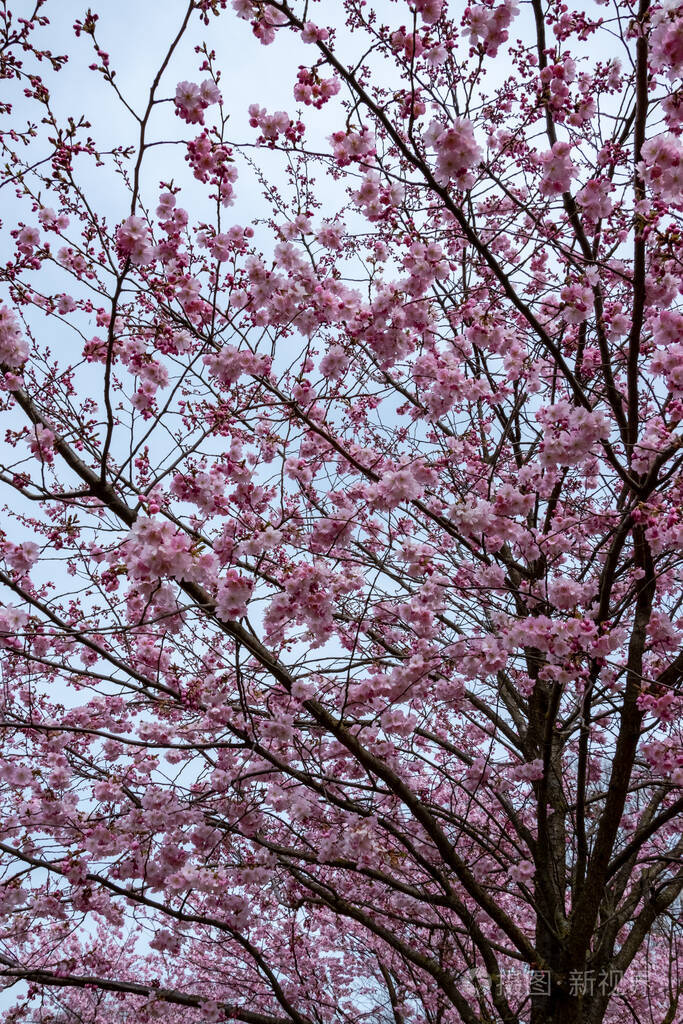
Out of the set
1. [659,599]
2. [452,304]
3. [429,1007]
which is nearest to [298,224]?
[452,304]

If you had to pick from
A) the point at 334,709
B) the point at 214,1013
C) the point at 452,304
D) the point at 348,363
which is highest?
the point at 452,304

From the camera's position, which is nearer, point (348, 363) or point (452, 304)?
point (348, 363)

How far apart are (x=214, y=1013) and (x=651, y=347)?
549 centimetres

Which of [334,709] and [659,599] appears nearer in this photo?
[334,709]

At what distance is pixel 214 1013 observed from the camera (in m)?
5.17

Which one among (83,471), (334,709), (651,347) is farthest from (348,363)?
(334,709)

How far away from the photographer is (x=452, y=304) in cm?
606

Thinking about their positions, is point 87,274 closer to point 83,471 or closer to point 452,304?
point 83,471

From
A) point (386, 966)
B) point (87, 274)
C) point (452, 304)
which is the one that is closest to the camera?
point (87, 274)

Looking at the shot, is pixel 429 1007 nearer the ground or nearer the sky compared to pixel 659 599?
nearer the ground

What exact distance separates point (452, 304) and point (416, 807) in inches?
156

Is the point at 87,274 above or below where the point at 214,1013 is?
above

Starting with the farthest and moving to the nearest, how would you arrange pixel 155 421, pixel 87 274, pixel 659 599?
1. pixel 659 599
2. pixel 87 274
3. pixel 155 421

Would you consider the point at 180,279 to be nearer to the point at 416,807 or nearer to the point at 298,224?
the point at 298,224
